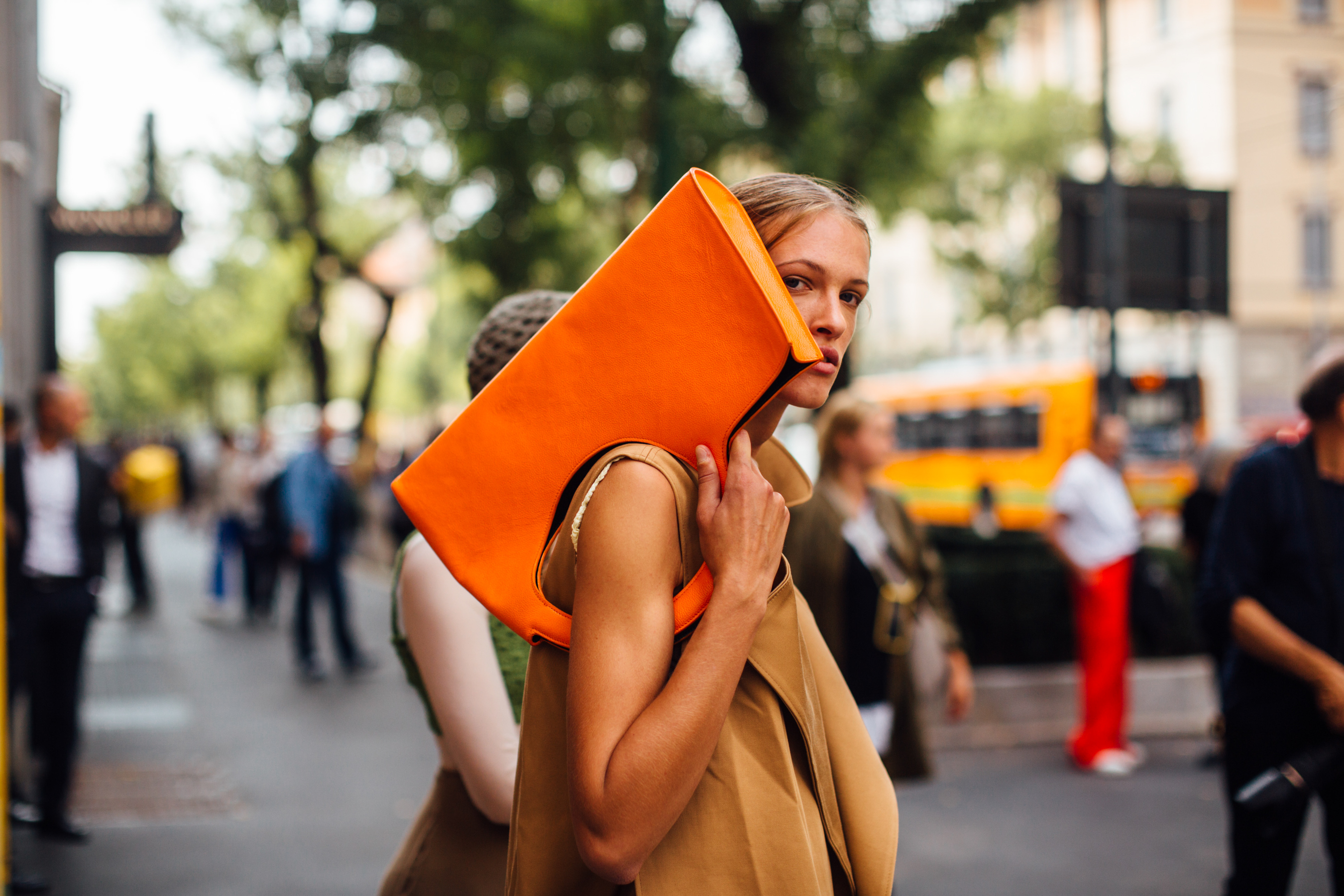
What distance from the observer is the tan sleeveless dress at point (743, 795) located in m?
1.27

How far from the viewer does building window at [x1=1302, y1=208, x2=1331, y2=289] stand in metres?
37.7

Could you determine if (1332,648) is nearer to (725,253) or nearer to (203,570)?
(725,253)

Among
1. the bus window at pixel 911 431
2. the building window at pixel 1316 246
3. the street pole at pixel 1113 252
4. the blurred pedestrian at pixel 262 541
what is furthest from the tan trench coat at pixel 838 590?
the building window at pixel 1316 246

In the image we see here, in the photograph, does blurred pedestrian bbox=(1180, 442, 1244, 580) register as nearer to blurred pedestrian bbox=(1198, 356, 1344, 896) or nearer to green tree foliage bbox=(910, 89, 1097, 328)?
blurred pedestrian bbox=(1198, 356, 1344, 896)

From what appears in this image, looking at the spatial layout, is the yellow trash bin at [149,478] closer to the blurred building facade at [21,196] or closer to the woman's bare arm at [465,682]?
the blurred building facade at [21,196]

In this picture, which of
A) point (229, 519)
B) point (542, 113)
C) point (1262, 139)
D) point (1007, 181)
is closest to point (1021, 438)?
point (542, 113)

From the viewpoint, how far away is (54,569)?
5.98 meters

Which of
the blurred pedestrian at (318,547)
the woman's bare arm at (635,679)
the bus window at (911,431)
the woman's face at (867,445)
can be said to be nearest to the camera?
the woman's bare arm at (635,679)

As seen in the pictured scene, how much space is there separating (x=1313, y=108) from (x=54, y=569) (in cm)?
3855

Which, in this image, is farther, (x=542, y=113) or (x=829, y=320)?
(x=542, y=113)

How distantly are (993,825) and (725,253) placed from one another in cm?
534

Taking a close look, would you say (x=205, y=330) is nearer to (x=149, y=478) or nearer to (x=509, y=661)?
(x=149, y=478)

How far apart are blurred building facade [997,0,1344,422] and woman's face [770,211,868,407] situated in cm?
3647

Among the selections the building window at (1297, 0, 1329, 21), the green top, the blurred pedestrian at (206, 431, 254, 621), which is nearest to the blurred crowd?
the green top
